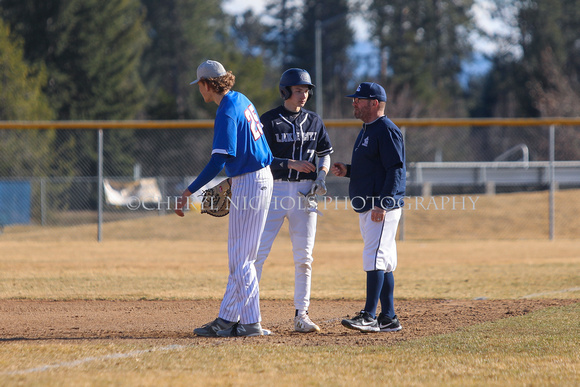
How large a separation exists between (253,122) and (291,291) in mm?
3150

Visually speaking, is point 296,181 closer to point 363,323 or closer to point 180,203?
point 180,203

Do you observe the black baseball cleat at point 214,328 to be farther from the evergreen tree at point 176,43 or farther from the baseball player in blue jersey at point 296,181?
the evergreen tree at point 176,43

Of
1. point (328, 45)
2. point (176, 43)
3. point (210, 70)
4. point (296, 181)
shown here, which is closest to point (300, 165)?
point (296, 181)

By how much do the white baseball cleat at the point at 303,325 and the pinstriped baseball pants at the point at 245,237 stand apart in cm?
45

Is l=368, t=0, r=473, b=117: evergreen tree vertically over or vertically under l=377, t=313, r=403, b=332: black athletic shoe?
over

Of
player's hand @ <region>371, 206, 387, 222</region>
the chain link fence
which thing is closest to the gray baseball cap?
player's hand @ <region>371, 206, 387, 222</region>

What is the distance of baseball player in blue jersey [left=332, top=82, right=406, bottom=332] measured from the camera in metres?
5.05

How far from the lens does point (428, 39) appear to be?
1718 inches

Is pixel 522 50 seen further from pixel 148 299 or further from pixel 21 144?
pixel 148 299

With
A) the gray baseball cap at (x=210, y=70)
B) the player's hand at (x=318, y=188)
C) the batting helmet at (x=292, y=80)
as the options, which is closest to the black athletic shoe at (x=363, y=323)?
the player's hand at (x=318, y=188)

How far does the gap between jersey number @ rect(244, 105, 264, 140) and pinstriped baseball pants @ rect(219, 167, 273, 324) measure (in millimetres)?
258

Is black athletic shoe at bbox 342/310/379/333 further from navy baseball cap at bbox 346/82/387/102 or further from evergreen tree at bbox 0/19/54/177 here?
evergreen tree at bbox 0/19/54/177

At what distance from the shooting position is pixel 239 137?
4.73 m

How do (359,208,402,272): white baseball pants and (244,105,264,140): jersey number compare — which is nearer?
(244,105,264,140): jersey number
